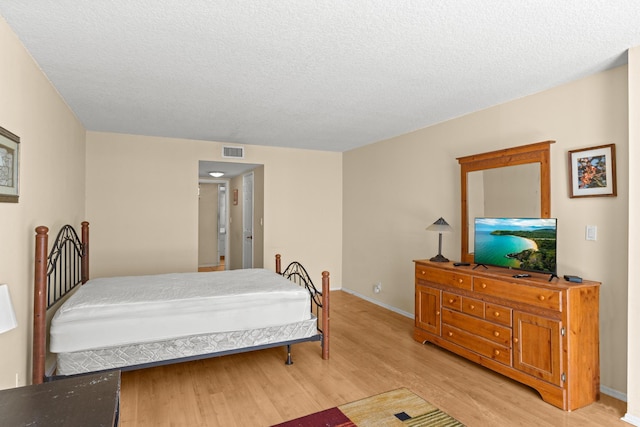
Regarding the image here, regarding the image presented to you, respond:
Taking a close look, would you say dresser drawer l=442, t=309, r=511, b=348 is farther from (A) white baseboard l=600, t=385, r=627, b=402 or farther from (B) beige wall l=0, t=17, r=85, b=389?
(B) beige wall l=0, t=17, r=85, b=389

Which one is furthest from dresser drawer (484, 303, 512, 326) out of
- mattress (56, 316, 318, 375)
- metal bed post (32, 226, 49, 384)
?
metal bed post (32, 226, 49, 384)

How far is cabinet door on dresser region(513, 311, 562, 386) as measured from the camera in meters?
2.61

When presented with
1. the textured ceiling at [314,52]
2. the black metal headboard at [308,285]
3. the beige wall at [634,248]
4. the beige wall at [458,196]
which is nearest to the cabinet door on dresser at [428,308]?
the beige wall at [458,196]

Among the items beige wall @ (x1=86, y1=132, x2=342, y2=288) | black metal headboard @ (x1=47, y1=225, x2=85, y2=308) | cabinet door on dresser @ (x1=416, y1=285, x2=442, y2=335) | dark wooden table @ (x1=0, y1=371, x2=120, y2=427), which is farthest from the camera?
beige wall @ (x1=86, y1=132, x2=342, y2=288)

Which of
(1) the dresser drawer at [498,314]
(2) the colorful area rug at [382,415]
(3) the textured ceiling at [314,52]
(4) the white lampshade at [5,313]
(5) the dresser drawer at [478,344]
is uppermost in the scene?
(3) the textured ceiling at [314,52]

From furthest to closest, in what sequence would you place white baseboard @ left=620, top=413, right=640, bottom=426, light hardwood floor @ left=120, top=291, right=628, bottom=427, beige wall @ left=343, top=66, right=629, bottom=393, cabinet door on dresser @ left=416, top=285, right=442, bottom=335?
cabinet door on dresser @ left=416, top=285, right=442, bottom=335 < beige wall @ left=343, top=66, right=629, bottom=393 < light hardwood floor @ left=120, top=291, right=628, bottom=427 < white baseboard @ left=620, top=413, right=640, bottom=426

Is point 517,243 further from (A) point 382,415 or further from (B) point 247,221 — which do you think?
(B) point 247,221

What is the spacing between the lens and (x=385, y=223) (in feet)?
17.5

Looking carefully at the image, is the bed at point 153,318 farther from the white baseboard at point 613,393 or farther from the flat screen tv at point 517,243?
the white baseboard at point 613,393

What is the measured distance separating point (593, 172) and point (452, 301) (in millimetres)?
1572

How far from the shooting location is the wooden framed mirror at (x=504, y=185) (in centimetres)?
322

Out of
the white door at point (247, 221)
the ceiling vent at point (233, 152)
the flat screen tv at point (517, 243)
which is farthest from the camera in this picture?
the white door at point (247, 221)

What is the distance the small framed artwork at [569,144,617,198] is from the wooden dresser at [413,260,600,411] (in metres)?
0.73

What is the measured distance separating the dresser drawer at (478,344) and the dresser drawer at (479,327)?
35 millimetres
